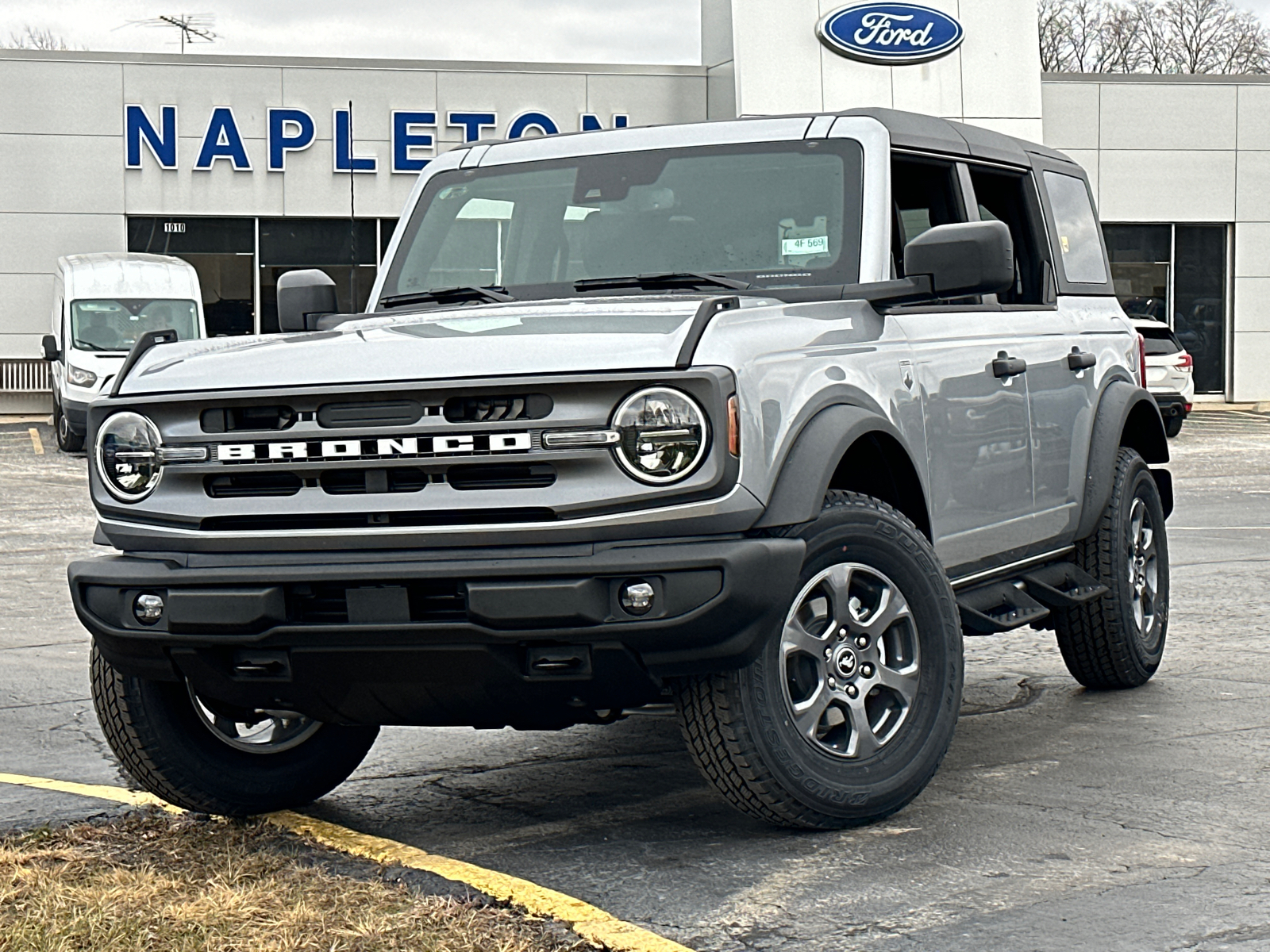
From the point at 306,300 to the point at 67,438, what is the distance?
18366mm

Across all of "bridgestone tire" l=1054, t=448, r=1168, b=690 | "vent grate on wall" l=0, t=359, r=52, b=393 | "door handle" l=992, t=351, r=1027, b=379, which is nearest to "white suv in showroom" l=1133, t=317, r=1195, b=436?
"bridgestone tire" l=1054, t=448, r=1168, b=690

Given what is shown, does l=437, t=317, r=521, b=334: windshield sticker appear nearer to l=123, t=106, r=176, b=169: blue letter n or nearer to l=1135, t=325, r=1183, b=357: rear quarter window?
l=1135, t=325, r=1183, b=357: rear quarter window

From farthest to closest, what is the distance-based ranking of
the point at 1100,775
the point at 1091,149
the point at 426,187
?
the point at 1091,149 → the point at 426,187 → the point at 1100,775

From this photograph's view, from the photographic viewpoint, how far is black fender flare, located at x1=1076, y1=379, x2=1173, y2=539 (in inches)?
264

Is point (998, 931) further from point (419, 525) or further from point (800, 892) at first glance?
point (419, 525)

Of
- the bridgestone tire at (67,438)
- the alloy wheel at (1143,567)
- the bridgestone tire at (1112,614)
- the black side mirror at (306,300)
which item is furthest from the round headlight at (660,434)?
the bridgestone tire at (67,438)

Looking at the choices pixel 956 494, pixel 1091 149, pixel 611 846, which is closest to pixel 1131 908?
pixel 611 846

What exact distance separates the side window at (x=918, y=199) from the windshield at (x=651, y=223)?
0.68ft

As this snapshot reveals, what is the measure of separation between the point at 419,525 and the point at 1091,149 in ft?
101

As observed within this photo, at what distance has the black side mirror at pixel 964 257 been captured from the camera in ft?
16.9

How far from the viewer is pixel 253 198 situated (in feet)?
101

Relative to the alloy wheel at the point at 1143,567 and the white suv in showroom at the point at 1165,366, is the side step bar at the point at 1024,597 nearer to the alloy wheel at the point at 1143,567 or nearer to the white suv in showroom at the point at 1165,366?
the alloy wheel at the point at 1143,567

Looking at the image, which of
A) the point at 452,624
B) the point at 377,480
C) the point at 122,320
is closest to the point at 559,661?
the point at 452,624

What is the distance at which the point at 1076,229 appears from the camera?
7.25 meters
